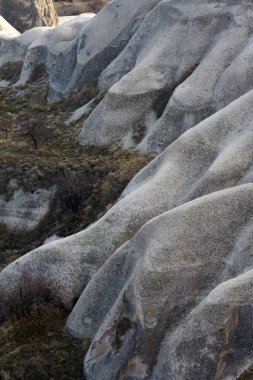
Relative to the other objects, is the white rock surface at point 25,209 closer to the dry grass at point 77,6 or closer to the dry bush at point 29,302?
the dry bush at point 29,302

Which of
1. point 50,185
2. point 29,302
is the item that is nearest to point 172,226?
point 29,302

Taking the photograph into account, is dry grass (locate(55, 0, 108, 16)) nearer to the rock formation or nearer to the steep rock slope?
the rock formation

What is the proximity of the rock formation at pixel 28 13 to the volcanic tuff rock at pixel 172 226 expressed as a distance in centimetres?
4261

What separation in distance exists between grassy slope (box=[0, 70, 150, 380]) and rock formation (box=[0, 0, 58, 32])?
119 feet

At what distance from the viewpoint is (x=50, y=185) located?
136 ft

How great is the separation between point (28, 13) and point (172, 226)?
2776 inches

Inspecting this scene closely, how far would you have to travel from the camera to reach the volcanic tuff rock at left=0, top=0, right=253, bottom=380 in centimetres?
2284

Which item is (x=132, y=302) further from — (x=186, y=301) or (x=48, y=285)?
(x=48, y=285)

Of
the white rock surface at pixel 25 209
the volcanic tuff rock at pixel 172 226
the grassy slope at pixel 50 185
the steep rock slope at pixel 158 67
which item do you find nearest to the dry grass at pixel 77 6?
the grassy slope at pixel 50 185

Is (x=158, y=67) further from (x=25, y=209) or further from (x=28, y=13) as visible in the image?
(x=28, y=13)

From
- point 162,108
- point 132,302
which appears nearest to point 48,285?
point 132,302

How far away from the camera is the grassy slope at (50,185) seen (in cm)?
2691

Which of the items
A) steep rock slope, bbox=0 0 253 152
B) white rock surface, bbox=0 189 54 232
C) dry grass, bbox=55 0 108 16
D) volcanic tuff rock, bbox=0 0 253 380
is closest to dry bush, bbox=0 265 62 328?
volcanic tuff rock, bbox=0 0 253 380

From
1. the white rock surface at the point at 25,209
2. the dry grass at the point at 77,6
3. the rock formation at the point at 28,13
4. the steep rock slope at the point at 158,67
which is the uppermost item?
the steep rock slope at the point at 158,67
